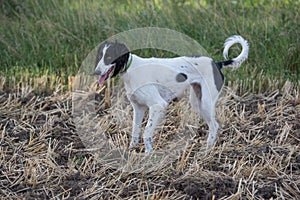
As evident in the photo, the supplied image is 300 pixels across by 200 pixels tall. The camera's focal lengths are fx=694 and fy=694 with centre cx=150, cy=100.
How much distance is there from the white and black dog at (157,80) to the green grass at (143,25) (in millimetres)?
1569

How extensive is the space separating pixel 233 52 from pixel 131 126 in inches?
87.7

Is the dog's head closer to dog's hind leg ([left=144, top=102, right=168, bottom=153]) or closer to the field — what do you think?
dog's hind leg ([left=144, top=102, right=168, bottom=153])

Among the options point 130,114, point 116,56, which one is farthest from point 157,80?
point 130,114

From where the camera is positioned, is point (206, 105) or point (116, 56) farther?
point (206, 105)

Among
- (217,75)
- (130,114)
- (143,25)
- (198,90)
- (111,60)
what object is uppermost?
(111,60)

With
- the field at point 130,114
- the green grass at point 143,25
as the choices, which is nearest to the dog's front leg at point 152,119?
the field at point 130,114

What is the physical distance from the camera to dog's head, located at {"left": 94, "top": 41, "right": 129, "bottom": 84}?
432cm

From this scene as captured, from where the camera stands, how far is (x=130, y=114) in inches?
219

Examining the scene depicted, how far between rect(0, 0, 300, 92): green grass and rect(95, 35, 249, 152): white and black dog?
1569 millimetres

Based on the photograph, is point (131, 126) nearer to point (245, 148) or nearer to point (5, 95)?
point (245, 148)

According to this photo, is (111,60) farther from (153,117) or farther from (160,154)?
(160,154)

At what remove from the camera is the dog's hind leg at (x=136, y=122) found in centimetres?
470

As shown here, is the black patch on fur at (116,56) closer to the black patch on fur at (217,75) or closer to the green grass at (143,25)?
the black patch on fur at (217,75)

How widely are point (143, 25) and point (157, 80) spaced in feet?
10.2
